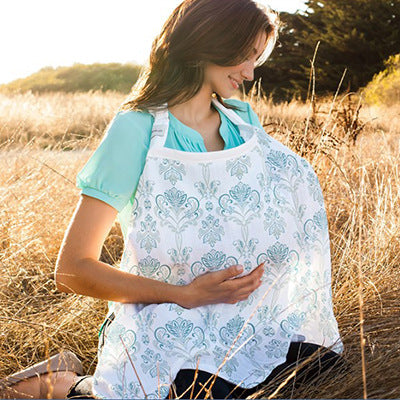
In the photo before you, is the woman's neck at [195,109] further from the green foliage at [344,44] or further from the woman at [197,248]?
the green foliage at [344,44]

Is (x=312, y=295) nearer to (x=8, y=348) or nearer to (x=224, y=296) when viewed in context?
(x=224, y=296)

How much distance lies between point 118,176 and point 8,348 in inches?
43.7

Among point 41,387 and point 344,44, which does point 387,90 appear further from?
point 41,387

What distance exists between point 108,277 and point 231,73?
2.27ft

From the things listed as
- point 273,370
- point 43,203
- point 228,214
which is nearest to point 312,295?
point 273,370

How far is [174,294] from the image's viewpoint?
154cm

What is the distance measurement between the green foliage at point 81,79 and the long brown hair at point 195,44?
18.7 m

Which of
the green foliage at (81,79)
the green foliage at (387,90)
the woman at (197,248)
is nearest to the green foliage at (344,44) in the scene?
the green foliage at (387,90)

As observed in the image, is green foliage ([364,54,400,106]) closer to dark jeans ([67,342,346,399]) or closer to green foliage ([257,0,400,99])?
green foliage ([257,0,400,99])

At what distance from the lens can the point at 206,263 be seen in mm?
1573

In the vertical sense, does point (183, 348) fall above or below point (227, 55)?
below

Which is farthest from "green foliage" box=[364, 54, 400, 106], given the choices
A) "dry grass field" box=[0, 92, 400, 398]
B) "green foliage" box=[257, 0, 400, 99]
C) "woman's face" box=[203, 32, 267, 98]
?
"woman's face" box=[203, 32, 267, 98]

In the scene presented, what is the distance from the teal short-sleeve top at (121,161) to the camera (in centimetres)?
154

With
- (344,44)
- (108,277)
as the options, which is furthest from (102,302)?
(344,44)
